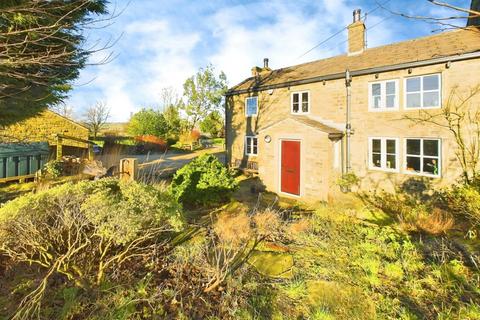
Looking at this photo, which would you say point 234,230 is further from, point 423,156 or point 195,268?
point 423,156

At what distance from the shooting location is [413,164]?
10.8 m

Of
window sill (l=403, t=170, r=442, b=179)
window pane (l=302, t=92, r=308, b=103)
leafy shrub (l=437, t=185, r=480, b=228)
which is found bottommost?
leafy shrub (l=437, t=185, r=480, b=228)

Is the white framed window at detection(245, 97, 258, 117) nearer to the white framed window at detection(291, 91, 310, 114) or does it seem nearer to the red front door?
the white framed window at detection(291, 91, 310, 114)

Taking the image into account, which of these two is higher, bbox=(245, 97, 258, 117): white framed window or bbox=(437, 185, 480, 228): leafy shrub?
bbox=(245, 97, 258, 117): white framed window

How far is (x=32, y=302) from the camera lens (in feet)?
11.2

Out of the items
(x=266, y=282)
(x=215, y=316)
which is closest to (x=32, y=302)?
(x=215, y=316)

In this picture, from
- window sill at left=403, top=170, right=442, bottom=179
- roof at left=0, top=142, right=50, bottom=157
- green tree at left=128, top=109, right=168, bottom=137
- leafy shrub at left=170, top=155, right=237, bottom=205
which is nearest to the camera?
leafy shrub at left=170, top=155, right=237, bottom=205

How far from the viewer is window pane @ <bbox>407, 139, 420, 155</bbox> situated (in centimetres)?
1072

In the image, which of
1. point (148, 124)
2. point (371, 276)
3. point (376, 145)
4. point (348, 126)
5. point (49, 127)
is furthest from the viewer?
point (148, 124)

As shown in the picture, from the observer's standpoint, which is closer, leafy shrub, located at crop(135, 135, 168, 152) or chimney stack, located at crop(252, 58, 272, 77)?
chimney stack, located at crop(252, 58, 272, 77)

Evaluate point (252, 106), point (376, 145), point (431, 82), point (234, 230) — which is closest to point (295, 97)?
point (252, 106)

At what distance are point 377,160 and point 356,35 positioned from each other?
7.41m

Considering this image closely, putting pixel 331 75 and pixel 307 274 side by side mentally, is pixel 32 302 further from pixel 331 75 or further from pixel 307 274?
pixel 331 75

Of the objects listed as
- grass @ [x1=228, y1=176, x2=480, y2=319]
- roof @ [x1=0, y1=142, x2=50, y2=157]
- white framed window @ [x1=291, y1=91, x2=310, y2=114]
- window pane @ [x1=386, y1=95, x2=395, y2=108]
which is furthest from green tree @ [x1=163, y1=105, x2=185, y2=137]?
grass @ [x1=228, y1=176, x2=480, y2=319]
